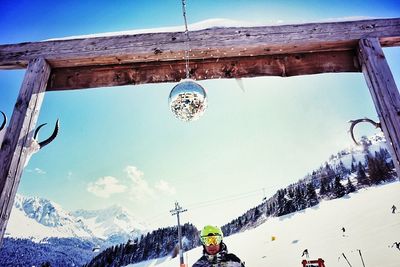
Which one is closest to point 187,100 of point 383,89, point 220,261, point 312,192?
point 383,89

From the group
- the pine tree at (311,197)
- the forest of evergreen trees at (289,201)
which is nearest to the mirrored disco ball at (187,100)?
the forest of evergreen trees at (289,201)

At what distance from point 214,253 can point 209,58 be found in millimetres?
2911

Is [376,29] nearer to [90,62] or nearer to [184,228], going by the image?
[90,62]

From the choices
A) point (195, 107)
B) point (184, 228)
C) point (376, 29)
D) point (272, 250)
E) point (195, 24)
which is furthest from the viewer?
point (184, 228)

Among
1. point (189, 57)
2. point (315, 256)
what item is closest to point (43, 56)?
point (189, 57)

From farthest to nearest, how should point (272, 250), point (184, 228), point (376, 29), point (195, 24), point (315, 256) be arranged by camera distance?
point (184, 228) < point (272, 250) < point (315, 256) < point (195, 24) < point (376, 29)

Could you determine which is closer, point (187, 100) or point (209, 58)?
point (187, 100)

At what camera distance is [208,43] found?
94.0 inches

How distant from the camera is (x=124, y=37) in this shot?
2.44 m

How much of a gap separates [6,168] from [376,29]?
3020 millimetres

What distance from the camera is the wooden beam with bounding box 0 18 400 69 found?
2381mm

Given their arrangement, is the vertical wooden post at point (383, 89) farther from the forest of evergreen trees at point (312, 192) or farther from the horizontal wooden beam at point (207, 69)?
the forest of evergreen trees at point (312, 192)

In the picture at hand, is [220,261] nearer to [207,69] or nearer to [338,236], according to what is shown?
[207,69]

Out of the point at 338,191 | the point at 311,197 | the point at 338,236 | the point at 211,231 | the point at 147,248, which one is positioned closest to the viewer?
the point at 211,231
